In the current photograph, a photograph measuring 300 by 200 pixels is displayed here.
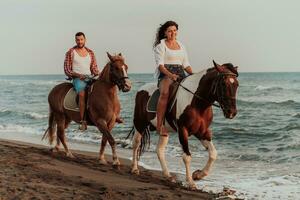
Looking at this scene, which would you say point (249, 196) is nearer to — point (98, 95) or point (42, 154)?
point (98, 95)

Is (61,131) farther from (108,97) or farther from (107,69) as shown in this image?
(107,69)

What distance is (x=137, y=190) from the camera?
6867 millimetres

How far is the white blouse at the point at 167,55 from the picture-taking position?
7918 millimetres

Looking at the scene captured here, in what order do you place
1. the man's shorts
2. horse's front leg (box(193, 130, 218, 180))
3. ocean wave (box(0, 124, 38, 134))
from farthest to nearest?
ocean wave (box(0, 124, 38, 134)), the man's shorts, horse's front leg (box(193, 130, 218, 180))

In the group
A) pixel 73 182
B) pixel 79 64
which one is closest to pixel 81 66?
pixel 79 64

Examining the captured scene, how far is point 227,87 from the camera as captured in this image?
684 cm

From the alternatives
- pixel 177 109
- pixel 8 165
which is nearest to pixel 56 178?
pixel 8 165

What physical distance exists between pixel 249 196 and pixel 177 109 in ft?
5.91

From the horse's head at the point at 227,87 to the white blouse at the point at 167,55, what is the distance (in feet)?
3.81

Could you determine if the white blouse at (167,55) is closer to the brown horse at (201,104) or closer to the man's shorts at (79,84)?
the brown horse at (201,104)

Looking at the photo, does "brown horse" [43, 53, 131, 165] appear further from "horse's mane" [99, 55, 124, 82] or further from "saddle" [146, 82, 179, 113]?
"saddle" [146, 82, 179, 113]

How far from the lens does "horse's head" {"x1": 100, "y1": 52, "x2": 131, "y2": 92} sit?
345 inches

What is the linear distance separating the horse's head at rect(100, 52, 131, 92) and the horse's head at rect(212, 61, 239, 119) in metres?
2.19

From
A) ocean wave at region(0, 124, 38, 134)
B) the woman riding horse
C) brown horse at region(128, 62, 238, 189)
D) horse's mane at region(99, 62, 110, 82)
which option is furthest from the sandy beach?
ocean wave at region(0, 124, 38, 134)
